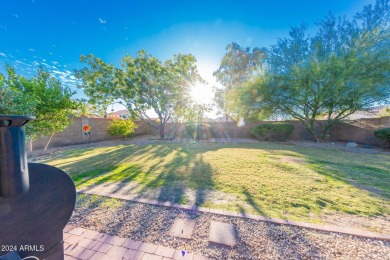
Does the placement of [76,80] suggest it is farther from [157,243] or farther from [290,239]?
[290,239]

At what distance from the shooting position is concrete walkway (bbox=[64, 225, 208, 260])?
4.98 feet

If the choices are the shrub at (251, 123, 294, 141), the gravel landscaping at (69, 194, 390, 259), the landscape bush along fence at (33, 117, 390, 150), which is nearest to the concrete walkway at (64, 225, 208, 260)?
the gravel landscaping at (69, 194, 390, 259)

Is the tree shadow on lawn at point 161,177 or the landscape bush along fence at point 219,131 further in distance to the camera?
the landscape bush along fence at point 219,131

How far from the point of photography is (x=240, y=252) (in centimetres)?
157

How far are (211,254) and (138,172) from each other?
3.06 meters

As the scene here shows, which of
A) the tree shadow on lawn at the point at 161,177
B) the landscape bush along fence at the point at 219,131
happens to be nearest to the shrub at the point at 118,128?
the landscape bush along fence at the point at 219,131

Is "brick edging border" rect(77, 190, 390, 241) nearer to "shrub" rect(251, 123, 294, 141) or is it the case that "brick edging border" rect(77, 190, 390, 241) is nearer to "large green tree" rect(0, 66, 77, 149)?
"large green tree" rect(0, 66, 77, 149)

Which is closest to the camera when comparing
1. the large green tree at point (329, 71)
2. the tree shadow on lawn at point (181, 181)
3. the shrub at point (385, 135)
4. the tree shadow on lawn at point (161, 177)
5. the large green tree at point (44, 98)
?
the tree shadow on lawn at point (181, 181)

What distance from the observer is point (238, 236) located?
1.78 meters

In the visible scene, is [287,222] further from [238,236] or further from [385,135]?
[385,135]

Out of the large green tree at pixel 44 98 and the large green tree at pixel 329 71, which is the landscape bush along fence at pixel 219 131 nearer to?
the large green tree at pixel 329 71

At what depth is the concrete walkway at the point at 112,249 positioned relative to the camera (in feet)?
4.98

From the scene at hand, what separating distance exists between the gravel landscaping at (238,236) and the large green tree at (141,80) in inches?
377

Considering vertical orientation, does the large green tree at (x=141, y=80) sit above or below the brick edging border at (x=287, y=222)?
above
